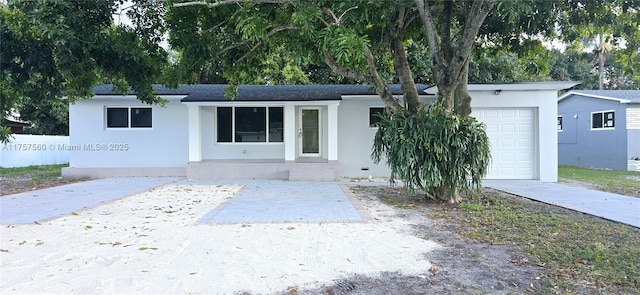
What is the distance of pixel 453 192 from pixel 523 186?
430 centimetres

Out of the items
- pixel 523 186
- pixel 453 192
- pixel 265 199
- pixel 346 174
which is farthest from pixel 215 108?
pixel 523 186

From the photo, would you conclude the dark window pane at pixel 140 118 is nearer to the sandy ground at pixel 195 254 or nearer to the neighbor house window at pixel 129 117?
the neighbor house window at pixel 129 117

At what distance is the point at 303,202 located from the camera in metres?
8.42

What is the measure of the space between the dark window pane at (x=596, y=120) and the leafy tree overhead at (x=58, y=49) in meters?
19.9

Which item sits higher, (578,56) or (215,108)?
(578,56)

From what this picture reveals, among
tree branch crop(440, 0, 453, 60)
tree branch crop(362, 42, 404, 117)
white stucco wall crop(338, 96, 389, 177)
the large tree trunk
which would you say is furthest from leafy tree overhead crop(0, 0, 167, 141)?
white stucco wall crop(338, 96, 389, 177)

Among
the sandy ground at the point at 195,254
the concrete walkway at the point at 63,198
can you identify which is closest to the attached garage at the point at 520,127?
the sandy ground at the point at 195,254

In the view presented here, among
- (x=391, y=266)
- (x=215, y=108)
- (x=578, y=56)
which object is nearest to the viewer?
(x=391, y=266)

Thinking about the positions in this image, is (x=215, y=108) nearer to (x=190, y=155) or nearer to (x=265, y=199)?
(x=190, y=155)

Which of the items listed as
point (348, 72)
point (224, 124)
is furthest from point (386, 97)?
point (224, 124)

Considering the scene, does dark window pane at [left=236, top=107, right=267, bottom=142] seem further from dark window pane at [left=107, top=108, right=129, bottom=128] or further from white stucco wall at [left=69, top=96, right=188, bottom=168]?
dark window pane at [left=107, top=108, right=129, bottom=128]

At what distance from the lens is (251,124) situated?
47.0 feet

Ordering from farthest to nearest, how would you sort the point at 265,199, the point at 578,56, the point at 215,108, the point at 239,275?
the point at 578,56 < the point at 215,108 < the point at 265,199 < the point at 239,275

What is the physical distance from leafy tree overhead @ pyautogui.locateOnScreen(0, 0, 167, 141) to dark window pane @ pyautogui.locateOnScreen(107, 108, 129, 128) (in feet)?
19.8
